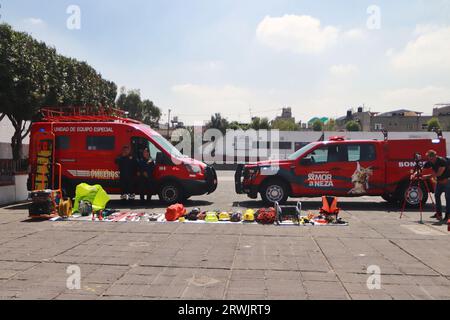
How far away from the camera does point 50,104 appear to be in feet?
61.9

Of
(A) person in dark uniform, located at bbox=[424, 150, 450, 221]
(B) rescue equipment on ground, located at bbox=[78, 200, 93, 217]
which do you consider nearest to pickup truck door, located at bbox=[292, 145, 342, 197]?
(A) person in dark uniform, located at bbox=[424, 150, 450, 221]

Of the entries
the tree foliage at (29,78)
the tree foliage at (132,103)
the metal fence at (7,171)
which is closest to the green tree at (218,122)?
the tree foliage at (132,103)

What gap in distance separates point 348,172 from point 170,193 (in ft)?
17.4

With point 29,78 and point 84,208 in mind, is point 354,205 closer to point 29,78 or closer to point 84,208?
point 84,208

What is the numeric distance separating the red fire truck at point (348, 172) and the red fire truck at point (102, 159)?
6.43 feet

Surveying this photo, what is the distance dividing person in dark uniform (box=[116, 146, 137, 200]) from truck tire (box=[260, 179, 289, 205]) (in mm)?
3874

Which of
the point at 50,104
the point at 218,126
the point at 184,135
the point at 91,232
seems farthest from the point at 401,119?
the point at 91,232

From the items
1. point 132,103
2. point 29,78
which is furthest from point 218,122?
point 29,78

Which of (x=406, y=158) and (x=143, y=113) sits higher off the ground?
(x=143, y=113)

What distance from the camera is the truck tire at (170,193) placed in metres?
12.3

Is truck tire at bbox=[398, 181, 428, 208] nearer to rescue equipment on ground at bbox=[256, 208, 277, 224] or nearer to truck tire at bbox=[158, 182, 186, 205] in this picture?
rescue equipment on ground at bbox=[256, 208, 277, 224]
